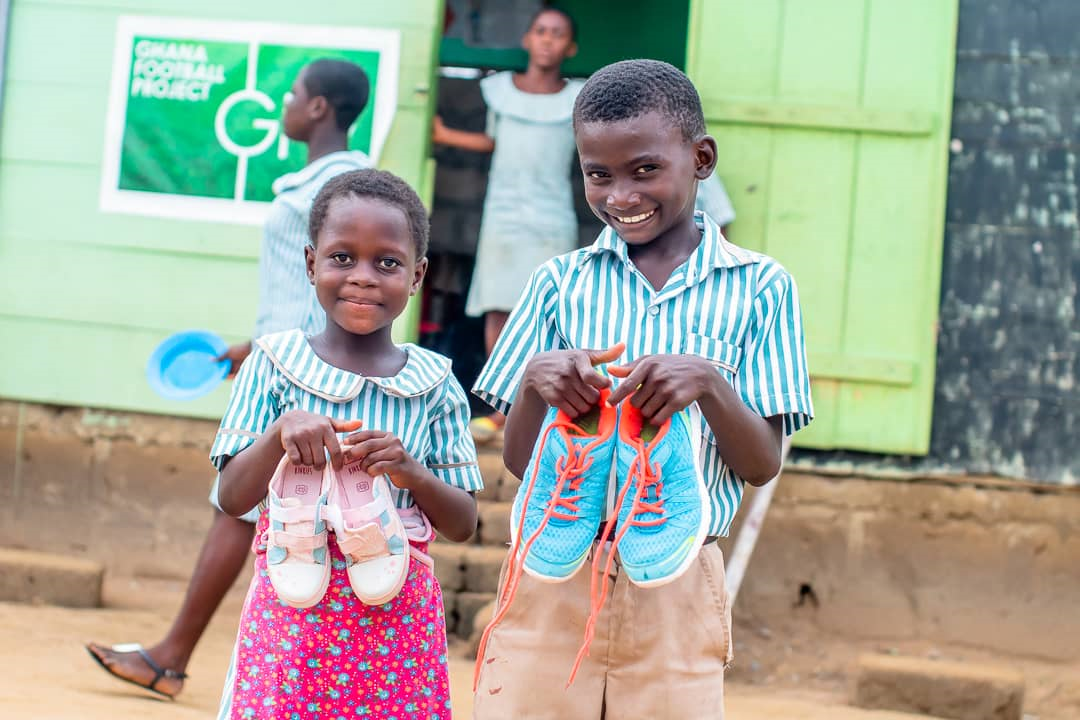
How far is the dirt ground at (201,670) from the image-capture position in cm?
410

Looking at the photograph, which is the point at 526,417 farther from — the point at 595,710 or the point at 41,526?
the point at 41,526

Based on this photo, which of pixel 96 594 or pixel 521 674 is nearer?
pixel 521 674

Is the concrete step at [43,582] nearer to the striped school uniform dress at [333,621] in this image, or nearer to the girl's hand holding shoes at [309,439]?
the striped school uniform dress at [333,621]

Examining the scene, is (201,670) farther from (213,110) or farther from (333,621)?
(333,621)

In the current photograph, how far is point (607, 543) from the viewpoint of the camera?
2.20 metres

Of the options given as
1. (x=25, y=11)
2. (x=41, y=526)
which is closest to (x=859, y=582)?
(x=41, y=526)

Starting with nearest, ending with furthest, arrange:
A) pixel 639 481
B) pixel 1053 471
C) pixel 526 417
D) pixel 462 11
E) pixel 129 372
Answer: pixel 639 481
pixel 526 417
pixel 1053 471
pixel 129 372
pixel 462 11

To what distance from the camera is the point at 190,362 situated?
3.89m

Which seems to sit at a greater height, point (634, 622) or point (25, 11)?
point (25, 11)

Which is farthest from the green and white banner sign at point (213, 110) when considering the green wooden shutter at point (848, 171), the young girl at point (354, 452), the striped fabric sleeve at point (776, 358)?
the striped fabric sleeve at point (776, 358)

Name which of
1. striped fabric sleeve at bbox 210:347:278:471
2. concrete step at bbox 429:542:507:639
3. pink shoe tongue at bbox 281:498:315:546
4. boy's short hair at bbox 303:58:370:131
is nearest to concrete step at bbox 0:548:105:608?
concrete step at bbox 429:542:507:639

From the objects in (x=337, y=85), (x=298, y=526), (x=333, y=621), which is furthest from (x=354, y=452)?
(x=337, y=85)

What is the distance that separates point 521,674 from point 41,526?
4304 millimetres

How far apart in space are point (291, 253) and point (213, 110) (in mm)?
2150
